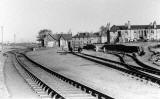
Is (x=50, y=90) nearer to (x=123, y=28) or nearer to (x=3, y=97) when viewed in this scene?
(x=3, y=97)

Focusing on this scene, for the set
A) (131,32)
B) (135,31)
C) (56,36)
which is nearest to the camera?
(131,32)

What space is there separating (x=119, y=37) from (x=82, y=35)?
92.9 ft

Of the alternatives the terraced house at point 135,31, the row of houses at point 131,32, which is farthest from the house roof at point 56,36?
the terraced house at point 135,31

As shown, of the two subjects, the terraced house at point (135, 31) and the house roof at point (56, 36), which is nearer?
the terraced house at point (135, 31)

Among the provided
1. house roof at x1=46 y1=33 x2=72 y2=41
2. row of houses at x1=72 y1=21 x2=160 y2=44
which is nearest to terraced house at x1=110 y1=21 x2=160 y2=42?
row of houses at x1=72 y1=21 x2=160 y2=44

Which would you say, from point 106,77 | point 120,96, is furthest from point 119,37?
point 120,96

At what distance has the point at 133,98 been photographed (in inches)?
608

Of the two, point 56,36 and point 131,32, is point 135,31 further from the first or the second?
point 56,36

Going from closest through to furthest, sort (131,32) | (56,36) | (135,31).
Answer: (131,32)
(135,31)
(56,36)

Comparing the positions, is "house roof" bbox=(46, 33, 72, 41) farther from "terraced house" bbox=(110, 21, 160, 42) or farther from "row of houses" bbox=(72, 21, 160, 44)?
"terraced house" bbox=(110, 21, 160, 42)

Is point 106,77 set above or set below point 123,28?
below

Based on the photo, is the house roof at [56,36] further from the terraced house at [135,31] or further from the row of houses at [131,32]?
the terraced house at [135,31]

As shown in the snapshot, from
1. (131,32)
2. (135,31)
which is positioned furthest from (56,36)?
(135,31)

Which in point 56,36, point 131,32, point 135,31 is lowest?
point 56,36
